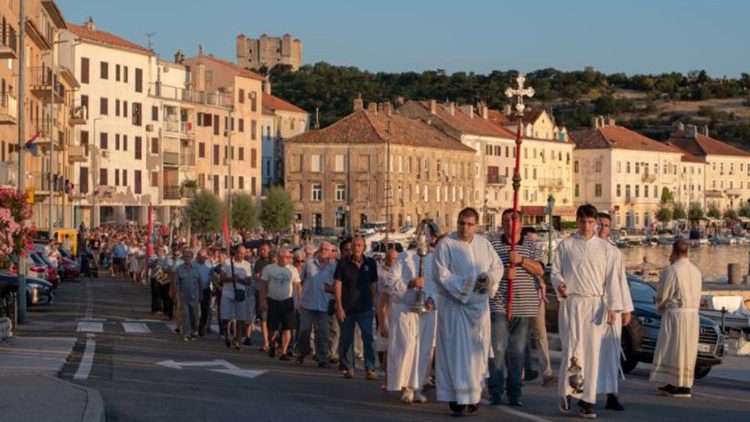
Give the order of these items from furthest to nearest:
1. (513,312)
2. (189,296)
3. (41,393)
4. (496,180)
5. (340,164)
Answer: (496,180) < (340,164) < (189,296) < (513,312) < (41,393)

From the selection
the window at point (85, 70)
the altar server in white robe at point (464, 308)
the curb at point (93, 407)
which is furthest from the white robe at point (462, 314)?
the window at point (85, 70)

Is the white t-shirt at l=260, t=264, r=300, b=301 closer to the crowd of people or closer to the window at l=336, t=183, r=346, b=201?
the crowd of people

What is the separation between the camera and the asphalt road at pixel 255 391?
15.4 meters

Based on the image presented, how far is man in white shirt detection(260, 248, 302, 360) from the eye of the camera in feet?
80.3

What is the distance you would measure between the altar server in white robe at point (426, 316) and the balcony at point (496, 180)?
12084 cm

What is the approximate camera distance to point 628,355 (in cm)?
2234

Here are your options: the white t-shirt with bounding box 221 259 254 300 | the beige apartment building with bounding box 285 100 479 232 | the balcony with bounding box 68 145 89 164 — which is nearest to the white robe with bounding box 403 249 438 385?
the white t-shirt with bounding box 221 259 254 300

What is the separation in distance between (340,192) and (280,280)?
92.5 meters

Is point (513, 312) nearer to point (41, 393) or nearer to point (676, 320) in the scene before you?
point (676, 320)

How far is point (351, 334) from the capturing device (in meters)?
21.0

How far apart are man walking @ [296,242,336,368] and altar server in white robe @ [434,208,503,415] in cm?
726

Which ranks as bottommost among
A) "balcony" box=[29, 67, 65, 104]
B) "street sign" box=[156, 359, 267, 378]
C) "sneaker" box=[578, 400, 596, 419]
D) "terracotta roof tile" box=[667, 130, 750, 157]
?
"street sign" box=[156, 359, 267, 378]

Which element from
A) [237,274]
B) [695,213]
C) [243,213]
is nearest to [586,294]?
[237,274]

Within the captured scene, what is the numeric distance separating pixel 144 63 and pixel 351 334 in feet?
275
